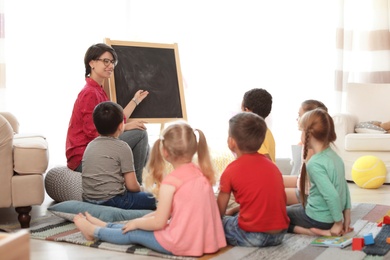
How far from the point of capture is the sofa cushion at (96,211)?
3467mm

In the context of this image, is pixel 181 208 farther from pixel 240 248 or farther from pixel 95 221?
pixel 95 221

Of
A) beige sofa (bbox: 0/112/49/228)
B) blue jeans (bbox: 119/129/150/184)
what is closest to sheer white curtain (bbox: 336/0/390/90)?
blue jeans (bbox: 119/129/150/184)

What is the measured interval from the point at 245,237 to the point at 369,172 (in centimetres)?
232

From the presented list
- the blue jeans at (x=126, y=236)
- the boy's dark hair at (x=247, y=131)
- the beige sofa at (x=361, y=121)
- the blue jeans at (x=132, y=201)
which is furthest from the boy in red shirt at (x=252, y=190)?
the beige sofa at (x=361, y=121)

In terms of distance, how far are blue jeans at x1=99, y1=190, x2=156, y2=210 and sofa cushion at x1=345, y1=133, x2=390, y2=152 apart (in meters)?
2.25

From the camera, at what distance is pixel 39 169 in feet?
11.5

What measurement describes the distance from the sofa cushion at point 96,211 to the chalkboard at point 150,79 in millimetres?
1132

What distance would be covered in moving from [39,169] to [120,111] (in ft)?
1.79

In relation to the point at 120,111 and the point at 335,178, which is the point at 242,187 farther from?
the point at 120,111

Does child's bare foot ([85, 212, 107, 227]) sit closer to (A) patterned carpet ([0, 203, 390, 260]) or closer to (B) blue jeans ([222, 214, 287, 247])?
(A) patterned carpet ([0, 203, 390, 260])

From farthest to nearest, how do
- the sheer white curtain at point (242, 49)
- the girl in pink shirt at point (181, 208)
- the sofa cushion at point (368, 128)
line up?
the sheer white curtain at point (242, 49) < the sofa cushion at point (368, 128) < the girl in pink shirt at point (181, 208)

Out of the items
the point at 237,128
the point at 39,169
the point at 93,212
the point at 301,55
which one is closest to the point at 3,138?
the point at 39,169

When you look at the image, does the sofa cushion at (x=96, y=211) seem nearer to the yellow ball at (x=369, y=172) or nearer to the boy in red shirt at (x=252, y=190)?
the boy in red shirt at (x=252, y=190)

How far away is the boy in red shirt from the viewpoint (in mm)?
2988
